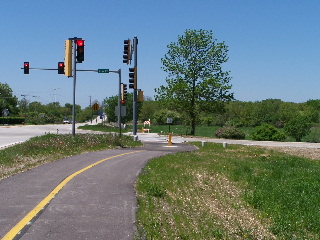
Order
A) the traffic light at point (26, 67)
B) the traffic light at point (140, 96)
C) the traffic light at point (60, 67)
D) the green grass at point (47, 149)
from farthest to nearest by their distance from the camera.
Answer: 1. the traffic light at point (140, 96)
2. the traffic light at point (26, 67)
3. the traffic light at point (60, 67)
4. the green grass at point (47, 149)

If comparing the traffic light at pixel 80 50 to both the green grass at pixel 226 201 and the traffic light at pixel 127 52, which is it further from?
the green grass at pixel 226 201

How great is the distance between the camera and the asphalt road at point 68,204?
6203 millimetres

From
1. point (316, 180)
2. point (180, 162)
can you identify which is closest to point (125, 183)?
point (180, 162)

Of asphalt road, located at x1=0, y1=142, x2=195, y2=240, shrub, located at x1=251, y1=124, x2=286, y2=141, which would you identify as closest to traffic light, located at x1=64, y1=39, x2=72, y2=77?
asphalt road, located at x1=0, y1=142, x2=195, y2=240

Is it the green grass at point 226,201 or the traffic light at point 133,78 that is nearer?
the green grass at point 226,201

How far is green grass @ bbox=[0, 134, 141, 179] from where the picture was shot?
14.2 m

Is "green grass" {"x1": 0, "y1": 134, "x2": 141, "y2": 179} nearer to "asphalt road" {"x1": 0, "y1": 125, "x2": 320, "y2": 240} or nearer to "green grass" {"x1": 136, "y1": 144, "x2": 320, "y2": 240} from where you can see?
"asphalt road" {"x1": 0, "y1": 125, "x2": 320, "y2": 240}

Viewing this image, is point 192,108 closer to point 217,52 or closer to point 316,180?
point 217,52

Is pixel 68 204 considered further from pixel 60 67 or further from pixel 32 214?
pixel 60 67

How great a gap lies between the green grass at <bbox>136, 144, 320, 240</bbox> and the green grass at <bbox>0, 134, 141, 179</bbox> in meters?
4.22

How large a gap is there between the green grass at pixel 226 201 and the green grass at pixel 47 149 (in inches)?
166

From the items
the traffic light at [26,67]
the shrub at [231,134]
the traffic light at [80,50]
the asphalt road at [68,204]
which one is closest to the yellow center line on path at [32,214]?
the asphalt road at [68,204]

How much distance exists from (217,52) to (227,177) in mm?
29027

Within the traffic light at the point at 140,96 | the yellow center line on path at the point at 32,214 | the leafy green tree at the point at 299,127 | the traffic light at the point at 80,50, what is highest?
the traffic light at the point at 80,50
